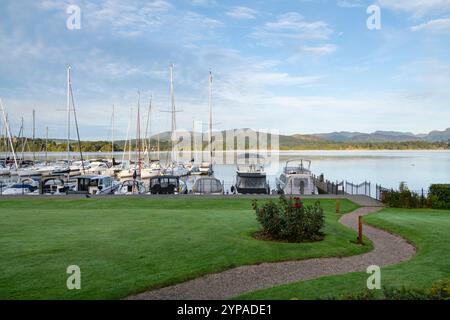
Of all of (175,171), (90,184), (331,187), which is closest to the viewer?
(90,184)

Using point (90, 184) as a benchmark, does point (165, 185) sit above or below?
below

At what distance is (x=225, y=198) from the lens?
30250 millimetres

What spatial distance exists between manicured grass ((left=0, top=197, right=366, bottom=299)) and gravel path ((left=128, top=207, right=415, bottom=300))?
386mm

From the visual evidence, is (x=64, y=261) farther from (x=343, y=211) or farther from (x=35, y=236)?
(x=343, y=211)

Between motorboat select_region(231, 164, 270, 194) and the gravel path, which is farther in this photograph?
motorboat select_region(231, 164, 270, 194)

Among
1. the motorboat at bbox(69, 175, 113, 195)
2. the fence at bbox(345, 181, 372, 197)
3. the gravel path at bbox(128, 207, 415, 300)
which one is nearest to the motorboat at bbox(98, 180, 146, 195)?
the motorboat at bbox(69, 175, 113, 195)

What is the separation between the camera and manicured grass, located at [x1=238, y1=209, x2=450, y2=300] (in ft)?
31.0

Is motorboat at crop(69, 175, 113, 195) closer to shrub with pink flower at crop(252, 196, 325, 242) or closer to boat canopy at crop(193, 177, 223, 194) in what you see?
boat canopy at crop(193, 177, 223, 194)

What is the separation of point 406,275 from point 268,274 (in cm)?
375


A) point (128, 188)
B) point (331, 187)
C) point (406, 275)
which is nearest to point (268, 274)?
point (406, 275)

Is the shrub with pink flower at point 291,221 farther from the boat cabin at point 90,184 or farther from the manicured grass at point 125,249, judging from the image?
the boat cabin at point 90,184

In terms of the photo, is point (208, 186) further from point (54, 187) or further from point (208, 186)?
point (54, 187)

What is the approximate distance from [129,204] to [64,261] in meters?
15.9

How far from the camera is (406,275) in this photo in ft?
36.0
